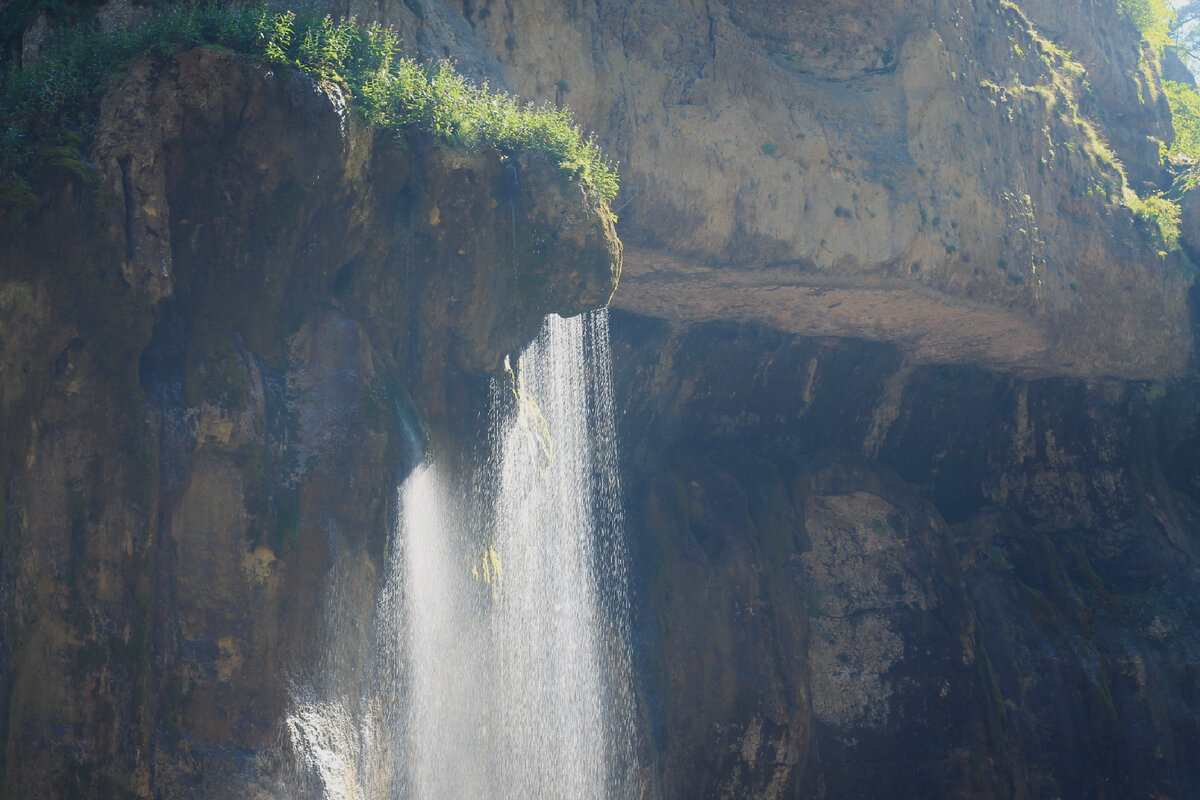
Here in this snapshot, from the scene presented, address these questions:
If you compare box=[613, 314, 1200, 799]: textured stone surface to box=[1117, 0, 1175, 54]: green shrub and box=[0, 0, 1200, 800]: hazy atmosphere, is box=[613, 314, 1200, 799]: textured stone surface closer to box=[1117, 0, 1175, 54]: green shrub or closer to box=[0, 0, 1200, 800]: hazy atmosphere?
box=[0, 0, 1200, 800]: hazy atmosphere

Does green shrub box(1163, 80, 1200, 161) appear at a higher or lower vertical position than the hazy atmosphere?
higher

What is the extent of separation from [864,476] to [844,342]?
2.06 m

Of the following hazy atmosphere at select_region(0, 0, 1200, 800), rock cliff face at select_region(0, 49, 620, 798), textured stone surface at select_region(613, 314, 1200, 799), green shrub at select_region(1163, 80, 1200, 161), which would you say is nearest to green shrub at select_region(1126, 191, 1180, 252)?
hazy atmosphere at select_region(0, 0, 1200, 800)

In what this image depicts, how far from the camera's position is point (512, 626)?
487 inches

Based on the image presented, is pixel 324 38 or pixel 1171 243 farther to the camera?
pixel 1171 243

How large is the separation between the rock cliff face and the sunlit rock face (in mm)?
2310

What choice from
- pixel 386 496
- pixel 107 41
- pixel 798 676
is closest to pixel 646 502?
pixel 798 676

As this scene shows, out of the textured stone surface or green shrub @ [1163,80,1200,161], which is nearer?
the textured stone surface

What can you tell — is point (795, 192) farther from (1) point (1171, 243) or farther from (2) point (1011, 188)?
(1) point (1171, 243)

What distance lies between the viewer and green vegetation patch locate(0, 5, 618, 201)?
8742 mm

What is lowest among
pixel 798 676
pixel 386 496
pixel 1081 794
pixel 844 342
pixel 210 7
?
pixel 1081 794

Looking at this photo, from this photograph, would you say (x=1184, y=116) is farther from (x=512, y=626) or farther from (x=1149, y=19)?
(x=512, y=626)

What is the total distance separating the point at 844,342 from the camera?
54.4 feet

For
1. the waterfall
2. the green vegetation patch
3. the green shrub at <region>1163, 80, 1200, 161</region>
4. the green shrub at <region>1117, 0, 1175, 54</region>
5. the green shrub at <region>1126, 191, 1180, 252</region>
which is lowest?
the waterfall
